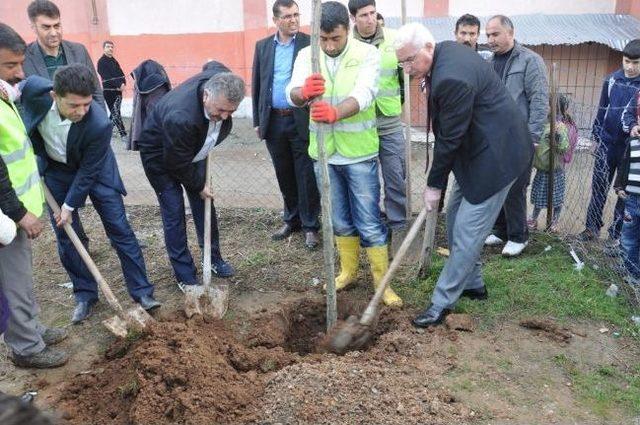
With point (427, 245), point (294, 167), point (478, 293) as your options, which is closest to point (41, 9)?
point (294, 167)

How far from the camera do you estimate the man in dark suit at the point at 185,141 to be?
12.5 ft

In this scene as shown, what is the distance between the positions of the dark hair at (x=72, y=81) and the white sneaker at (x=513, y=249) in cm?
349

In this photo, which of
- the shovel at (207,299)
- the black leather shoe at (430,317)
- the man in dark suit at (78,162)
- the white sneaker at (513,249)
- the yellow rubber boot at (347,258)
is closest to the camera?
the man in dark suit at (78,162)

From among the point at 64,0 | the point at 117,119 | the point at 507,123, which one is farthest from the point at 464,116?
the point at 64,0

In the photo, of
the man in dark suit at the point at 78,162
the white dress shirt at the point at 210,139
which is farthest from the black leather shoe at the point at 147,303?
the white dress shirt at the point at 210,139

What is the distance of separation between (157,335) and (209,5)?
33.9 feet

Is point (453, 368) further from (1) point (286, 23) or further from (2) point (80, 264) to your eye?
(1) point (286, 23)

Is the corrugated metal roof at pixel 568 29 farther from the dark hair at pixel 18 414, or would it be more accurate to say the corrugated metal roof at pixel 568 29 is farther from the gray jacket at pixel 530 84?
the dark hair at pixel 18 414

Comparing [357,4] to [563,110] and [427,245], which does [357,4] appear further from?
[563,110]

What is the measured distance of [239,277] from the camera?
485cm

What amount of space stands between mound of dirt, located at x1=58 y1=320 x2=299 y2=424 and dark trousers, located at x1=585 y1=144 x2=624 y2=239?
126 inches

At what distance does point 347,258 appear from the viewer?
446cm

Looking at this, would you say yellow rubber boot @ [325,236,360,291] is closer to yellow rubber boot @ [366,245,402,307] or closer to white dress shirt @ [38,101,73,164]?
yellow rubber boot @ [366,245,402,307]

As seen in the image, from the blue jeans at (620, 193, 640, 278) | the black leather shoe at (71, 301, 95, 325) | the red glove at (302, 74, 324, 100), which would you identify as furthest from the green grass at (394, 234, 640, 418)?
the black leather shoe at (71, 301, 95, 325)
